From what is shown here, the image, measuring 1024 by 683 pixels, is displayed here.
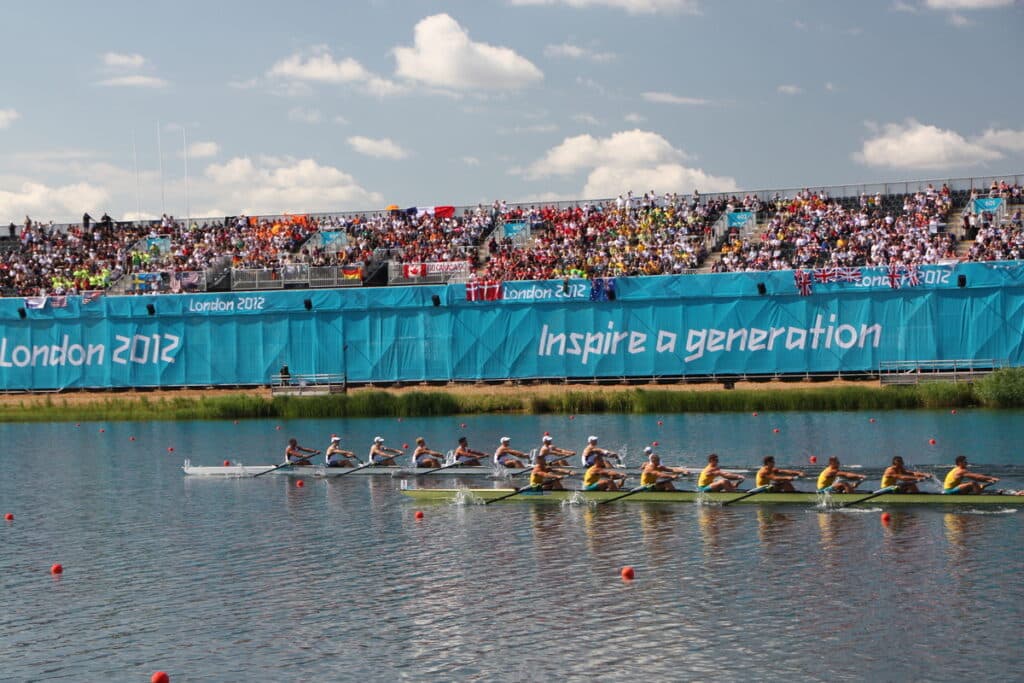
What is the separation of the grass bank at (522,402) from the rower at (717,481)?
19873 millimetres

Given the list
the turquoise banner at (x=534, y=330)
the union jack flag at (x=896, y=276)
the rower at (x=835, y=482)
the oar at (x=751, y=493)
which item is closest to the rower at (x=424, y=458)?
the oar at (x=751, y=493)

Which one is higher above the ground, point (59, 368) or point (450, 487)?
point (59, 368)

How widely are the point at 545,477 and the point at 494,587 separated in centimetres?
937

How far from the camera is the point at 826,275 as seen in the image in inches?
2136

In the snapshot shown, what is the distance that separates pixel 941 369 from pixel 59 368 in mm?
42464

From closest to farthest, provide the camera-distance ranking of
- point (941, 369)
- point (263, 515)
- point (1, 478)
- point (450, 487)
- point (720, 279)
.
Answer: point (263, 515) → point (450, 487) → point (1, 478) → point (941, 369) → point (720, 279)

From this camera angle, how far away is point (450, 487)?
34406 millimetres

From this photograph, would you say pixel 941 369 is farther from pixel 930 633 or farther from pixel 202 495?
pixel 930 633

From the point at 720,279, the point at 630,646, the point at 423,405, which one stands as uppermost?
the point at 720,279

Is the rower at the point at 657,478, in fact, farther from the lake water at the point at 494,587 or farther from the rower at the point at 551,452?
the rower at the point at 551,452

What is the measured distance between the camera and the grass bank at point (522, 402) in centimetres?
4750

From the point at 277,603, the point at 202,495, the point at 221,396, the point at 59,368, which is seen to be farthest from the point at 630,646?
the point at 59,368

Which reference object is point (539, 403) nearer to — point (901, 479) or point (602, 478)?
point (602, 478)

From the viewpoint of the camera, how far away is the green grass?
155 feet
